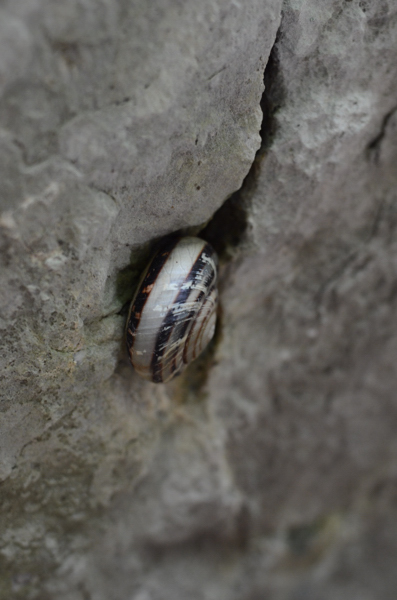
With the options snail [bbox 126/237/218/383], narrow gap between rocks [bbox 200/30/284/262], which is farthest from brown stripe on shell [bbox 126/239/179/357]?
narrow gap between rocks [bbox 200/30/284/262]

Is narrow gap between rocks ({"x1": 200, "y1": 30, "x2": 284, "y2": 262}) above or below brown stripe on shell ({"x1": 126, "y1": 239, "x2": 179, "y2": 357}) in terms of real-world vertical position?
above

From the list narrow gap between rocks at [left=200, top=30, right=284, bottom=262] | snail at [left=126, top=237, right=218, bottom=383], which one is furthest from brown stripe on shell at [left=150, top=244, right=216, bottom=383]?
narrow gap between rocks at [left=200, top=30, right=284, bottom=262]

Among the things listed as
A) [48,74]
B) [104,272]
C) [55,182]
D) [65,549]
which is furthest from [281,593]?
[48,74]

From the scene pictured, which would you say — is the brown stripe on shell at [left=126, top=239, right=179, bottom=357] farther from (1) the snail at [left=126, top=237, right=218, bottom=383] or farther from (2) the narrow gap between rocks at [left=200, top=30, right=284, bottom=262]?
(2) the narrow gap between rocks at [left=200, top=30, right=284, bottom=262]

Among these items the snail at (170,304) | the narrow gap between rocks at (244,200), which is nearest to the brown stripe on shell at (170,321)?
the snail at (170,304)

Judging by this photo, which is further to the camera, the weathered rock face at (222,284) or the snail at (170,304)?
the snail at (170,304)

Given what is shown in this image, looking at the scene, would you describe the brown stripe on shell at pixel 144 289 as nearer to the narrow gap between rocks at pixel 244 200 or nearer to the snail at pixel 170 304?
the snail at pixel 170 304

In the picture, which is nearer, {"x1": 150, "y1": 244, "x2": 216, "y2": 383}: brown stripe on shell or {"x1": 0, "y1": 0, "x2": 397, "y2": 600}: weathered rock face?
{"x1": 0, "y1": 0, "x2": 397, "y2": 600}: weathered rock face

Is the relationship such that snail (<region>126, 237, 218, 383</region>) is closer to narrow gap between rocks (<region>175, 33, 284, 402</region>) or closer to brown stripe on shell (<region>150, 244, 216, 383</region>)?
brown stripe on shell (<region>150, 244, 216, 383</region>)
